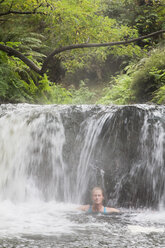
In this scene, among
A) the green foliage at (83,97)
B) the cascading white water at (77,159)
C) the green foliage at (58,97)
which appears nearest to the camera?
the cascading white water at (77,159)

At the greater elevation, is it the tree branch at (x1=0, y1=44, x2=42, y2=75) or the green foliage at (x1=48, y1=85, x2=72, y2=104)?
the tree branch at (x1=0, y1=44, x2=42, y2=75)

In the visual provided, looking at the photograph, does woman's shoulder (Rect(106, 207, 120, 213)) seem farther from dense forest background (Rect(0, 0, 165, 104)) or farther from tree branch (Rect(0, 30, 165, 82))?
tree branch (Rect(0, 30, 165, 82))

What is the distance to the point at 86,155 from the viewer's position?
531 centimetres

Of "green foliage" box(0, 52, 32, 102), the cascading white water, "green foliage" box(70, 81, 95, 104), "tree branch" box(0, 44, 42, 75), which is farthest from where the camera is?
"green foliage" box(70, 81, 95, 104)

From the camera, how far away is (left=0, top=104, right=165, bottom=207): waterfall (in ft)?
16.3

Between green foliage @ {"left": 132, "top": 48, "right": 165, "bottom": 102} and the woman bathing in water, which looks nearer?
the woman bathing in water

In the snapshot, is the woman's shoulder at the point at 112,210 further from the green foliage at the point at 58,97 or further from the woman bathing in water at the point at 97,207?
the green foliage at the point at 58,97

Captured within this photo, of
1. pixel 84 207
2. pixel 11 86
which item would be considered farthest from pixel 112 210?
pixel 11 86

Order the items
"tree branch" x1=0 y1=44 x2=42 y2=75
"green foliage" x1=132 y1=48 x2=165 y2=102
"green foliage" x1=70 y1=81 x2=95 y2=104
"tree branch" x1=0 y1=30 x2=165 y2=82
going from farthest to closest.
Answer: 1. "green foliage" x1=70 y1=81 x2=95 y2=104
2. "tree branch" x1=0 y1=44 x2=42 y2=75
3. "tree branch" x1=0 y1=30 x2=165 y2=82
4. "green foliage" x1=132 y1=48 x2=165 y2=102

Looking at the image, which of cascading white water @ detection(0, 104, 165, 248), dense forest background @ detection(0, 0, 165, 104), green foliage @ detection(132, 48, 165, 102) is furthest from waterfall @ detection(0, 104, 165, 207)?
green foliage @ detection(132, 48, 165, 102)

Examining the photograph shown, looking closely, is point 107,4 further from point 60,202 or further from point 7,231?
point 7,231

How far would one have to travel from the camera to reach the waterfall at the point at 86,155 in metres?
4.95

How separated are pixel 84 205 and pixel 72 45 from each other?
18.8 feet

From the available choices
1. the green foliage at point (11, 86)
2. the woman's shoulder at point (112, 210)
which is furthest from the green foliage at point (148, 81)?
the woman's shoulder at point (112, 210)
